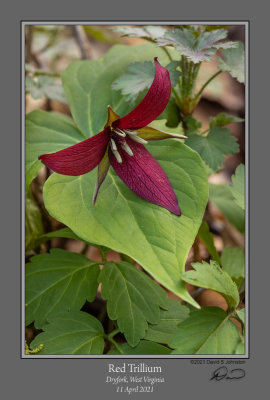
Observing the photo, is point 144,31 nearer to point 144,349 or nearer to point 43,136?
point 43,136

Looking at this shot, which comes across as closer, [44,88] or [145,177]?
[145,177]

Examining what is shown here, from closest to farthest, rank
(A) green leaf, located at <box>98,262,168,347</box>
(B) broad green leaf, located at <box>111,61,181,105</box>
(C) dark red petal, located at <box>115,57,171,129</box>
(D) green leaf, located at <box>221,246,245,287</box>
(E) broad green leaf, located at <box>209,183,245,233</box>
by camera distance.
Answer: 1. (C) dark red petal, located at <box>115,57,171,129</box>
2. (A) green leaf, located at <box>98,262,168,347</box>
3. (B) broad green leaf, located at <box>111,61,181,105</box>
4. (D) green leaf, located at <box>221,246,245,287</box>
5. (E) broad green leaf, located at <box>209,183,245,233</box>

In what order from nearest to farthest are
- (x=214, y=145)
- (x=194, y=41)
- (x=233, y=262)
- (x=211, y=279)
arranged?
(x=211, y=279), (x=194, y=41), (x=214, y=145), (x=233, y=262)

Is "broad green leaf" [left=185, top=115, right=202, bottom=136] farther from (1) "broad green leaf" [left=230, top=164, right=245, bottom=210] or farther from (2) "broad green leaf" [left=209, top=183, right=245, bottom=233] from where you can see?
(2) "broad green leaf" [left=209, top=183, right=245, bottom=233]

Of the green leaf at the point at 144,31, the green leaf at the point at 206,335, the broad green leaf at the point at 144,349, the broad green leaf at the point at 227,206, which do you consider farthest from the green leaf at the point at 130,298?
the green leaf at the point at 144,31

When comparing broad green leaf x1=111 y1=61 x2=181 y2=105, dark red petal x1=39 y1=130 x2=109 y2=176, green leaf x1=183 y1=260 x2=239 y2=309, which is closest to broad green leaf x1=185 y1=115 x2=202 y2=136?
broad green leaf x1=111 y1=61 x2=181 y2=105

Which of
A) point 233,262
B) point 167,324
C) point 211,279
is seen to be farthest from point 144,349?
point 233,262

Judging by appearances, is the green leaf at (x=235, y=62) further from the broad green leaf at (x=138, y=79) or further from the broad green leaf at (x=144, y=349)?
the broad green leaf at (x=144, y=349)
